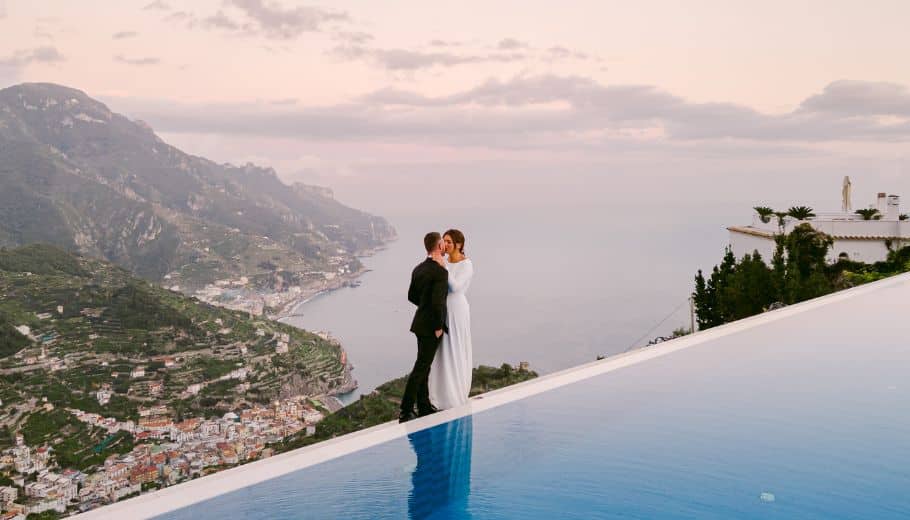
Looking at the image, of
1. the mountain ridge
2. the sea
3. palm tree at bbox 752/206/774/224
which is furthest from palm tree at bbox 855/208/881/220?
the mountain ridge

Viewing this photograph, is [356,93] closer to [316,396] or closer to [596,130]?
[596,130]

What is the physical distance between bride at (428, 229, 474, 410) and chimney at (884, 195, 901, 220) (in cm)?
2290

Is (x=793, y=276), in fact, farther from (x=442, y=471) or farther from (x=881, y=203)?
(x=442, y=471)

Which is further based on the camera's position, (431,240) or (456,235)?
(456,235)

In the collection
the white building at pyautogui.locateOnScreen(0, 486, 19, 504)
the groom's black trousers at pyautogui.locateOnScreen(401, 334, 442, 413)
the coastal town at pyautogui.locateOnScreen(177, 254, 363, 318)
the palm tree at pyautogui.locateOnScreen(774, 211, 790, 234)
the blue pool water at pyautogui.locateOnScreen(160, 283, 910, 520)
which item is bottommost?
the white building at pyautogui.locateOnScreen(0, 486, 19, 504)

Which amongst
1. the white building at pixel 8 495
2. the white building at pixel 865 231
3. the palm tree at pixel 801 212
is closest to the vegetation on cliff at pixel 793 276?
the white building at pixel 865 231

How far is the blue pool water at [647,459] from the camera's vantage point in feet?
12.6

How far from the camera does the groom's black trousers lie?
4.92m

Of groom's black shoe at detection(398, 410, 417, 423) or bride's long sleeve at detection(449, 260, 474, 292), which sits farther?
groom's black shoe at detection(398, 410, 417, 423)

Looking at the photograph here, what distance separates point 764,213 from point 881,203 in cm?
400

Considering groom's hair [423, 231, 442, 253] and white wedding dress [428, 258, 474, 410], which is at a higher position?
groom's hair [423, 231, 442, 253]

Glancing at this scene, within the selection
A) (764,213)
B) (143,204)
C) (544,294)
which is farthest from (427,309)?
(544,294)

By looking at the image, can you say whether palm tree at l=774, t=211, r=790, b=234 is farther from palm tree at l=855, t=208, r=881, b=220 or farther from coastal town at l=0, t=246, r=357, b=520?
coastal town at l=0, t=246, r=357, b=520

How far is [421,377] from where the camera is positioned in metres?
5.00
